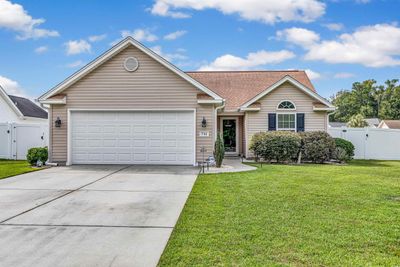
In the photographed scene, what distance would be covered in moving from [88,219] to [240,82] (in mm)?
17103

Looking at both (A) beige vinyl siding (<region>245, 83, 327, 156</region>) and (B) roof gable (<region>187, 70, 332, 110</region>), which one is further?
(B) roof gable (<region>187, 70, 332, 110</region>)

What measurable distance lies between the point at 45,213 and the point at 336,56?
32.6 metres

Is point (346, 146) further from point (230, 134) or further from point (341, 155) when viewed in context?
point (230, 134)

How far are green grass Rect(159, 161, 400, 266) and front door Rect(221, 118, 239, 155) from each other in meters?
10.6

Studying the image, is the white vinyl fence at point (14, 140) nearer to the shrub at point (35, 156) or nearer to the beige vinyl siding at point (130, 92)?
the shrub at point (35, 156)

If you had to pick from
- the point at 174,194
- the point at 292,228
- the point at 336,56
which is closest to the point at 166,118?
the point at 174,194

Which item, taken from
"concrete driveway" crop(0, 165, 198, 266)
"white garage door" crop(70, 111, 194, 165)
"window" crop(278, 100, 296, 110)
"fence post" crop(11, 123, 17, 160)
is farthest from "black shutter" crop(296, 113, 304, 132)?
"fence post" crop(11, 123, 17, 160)

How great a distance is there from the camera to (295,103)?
1722 centimetres

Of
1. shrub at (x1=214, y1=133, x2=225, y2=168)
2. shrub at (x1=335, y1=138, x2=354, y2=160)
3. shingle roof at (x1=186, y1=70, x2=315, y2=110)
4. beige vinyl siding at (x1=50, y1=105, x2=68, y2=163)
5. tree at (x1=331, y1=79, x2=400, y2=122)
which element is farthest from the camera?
tree at (x1=331, y1=79, x2=400, y2=122)

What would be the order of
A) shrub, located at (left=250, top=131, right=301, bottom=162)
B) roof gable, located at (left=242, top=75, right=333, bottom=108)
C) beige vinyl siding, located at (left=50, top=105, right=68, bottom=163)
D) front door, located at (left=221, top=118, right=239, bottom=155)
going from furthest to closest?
front door, located at (left=221, top=118, right=239, bottom=155) < roof gable, located at (left=242, top=75, right=333, bottom=108) < shrub, located at (left=250, top=131, right=301, bottom=162) < beige vinyl siding, located at (left=50, top=105, right=68, bottom=163)

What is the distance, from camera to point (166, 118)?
14.0m

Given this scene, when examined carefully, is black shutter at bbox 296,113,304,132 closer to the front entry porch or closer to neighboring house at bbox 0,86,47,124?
the front entry porch

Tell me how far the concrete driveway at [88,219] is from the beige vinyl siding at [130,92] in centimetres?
416

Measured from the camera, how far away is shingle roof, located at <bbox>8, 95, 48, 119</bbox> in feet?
75.5
